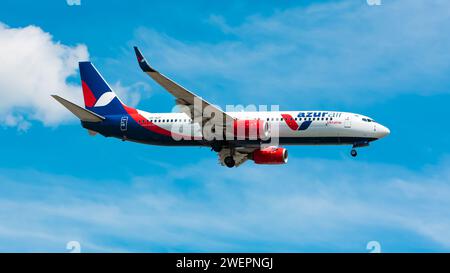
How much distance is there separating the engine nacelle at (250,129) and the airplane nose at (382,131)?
35.6 ft

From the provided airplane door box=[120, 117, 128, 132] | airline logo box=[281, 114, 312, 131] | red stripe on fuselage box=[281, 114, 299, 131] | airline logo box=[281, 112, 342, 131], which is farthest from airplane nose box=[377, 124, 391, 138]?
airplane door box=[120, 117, 128, 132]

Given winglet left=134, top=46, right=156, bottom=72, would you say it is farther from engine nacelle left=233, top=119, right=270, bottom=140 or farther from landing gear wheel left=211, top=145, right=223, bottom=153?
landing gear wheel left=211, top=145, right=223, bottom=153

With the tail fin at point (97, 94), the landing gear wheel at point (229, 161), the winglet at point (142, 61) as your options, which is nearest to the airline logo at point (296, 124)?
the landing gear wheel at point (229, 161)

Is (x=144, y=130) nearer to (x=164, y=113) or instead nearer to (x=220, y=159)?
(x=164, y=113)

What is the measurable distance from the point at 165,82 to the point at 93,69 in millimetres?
21633

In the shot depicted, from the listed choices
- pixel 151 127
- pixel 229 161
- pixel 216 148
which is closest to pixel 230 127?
pixel 216 148

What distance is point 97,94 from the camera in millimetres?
80875

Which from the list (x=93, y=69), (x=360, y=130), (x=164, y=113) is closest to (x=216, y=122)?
(x=164, y=113)

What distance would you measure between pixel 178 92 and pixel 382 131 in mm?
19715

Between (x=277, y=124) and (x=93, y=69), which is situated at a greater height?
(x=93, y=69)

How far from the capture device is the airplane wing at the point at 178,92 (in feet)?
194

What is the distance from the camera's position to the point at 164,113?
76.7m

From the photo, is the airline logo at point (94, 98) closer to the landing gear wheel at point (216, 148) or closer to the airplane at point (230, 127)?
the airplane at point (230, 127)

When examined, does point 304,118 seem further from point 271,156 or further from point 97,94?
point 97,94
